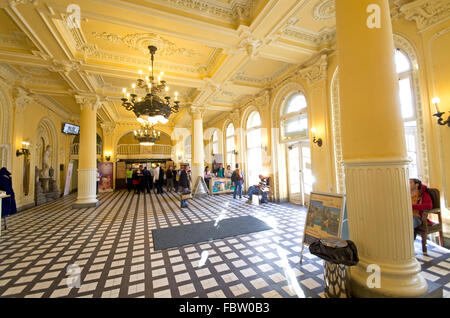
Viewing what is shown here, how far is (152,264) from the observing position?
2967mm

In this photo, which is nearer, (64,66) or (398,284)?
(398,284)

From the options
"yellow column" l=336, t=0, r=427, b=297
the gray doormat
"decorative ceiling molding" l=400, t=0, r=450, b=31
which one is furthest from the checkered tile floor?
"decorative ceiling molding" l=400, t=0, r=450, b=31

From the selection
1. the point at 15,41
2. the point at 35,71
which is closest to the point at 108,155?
the point at 35,71

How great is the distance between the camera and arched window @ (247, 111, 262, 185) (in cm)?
982

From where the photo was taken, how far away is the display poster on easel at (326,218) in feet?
8.47

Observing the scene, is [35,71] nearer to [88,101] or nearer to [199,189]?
[88,101]

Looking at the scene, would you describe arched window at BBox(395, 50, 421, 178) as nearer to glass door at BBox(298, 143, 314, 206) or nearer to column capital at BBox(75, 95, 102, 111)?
glass door at BBox(298, 143, 314, 206)

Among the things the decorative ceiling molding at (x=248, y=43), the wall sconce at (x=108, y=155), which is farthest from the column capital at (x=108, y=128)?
the decorative ceiling molding at (x=248, y=43)

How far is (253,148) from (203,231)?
6.40 meters

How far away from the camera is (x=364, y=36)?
2.06 m

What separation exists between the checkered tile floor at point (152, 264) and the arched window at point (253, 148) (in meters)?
5.15

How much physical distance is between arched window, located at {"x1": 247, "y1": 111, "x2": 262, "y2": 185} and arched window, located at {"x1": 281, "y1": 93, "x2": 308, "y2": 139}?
6.75ft

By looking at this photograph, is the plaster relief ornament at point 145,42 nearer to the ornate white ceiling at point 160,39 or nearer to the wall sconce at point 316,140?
the ornate white ceiling at point 160,39
